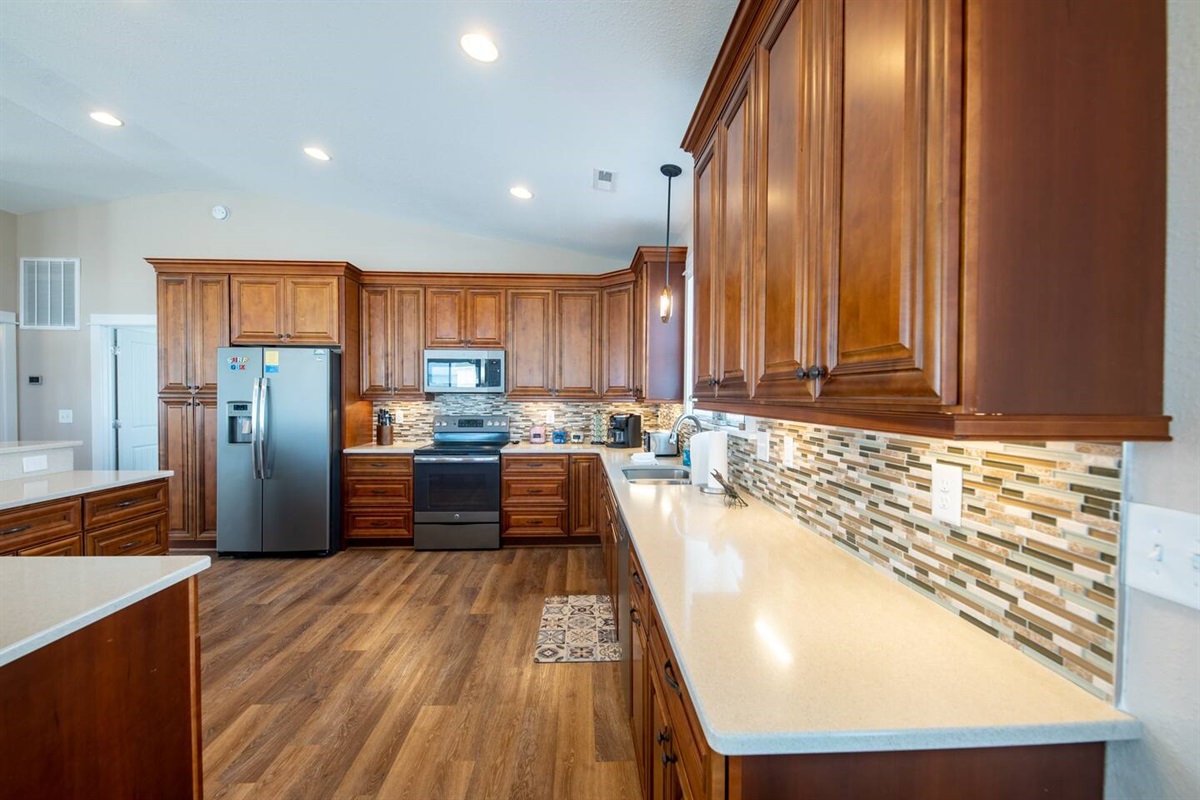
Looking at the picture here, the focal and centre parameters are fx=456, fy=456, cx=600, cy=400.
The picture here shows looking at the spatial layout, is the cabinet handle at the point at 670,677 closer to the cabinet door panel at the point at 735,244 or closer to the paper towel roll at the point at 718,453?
the cabinet door panel at the point at 735,244

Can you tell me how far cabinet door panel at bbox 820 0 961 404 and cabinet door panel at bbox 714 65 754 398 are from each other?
43 centimetres

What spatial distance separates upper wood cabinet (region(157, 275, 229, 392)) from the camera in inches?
149

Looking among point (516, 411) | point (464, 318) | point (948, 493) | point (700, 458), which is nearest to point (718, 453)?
point (700, 458)

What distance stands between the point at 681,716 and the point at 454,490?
3.27m

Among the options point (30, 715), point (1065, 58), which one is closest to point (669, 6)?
point (1065, 58)

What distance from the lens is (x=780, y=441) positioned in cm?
174

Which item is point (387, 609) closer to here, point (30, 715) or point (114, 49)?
point (30, 715)

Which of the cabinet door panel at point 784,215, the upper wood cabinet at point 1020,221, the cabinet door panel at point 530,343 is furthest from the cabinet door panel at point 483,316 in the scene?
the upper wood cabinet at point 1020,221

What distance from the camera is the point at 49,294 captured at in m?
4.32

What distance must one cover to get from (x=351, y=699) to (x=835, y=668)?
2114mm

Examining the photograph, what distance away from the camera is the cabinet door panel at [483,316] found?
4.11 metres

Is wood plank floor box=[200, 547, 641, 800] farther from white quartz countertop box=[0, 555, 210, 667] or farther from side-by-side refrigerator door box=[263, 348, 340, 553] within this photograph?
white quartz countertop box=[0, 555, 210, 667]

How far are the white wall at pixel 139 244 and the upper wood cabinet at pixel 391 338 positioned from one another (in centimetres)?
53

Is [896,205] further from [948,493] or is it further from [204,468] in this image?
[204,468]
